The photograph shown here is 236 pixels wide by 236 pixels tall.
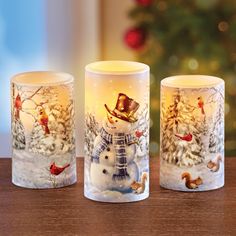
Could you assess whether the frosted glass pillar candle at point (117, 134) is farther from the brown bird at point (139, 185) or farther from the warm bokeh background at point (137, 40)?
the warm bokeh background at point (137, 40)

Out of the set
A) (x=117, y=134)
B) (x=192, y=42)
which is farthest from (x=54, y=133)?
(x=192, y=42)

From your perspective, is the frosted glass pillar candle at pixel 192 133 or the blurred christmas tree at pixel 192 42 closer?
the frosted glass pillar candle at pixel 192 133

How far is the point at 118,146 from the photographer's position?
135 cm

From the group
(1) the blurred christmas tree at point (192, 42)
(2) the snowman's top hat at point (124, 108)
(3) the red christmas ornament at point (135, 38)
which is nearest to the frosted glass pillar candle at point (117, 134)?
(2) the snowman's top hat at point (124, 108)

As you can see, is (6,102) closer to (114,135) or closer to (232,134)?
(232,134)

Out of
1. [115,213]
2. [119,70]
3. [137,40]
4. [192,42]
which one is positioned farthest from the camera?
[137,40]

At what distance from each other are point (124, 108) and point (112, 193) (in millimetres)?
146

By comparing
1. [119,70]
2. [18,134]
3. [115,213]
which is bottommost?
[115,213]

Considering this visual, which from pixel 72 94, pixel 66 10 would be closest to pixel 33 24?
pixel 66 10

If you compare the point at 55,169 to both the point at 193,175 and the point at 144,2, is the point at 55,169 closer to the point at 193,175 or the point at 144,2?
the point at 193,175

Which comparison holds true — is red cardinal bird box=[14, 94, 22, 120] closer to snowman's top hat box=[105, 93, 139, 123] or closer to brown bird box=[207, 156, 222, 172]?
snowman's top hat box=[105, 93, 139, 123]

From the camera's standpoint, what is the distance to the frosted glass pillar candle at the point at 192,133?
1.39 metres

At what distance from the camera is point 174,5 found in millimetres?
2812

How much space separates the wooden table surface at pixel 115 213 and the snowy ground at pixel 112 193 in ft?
0.04
